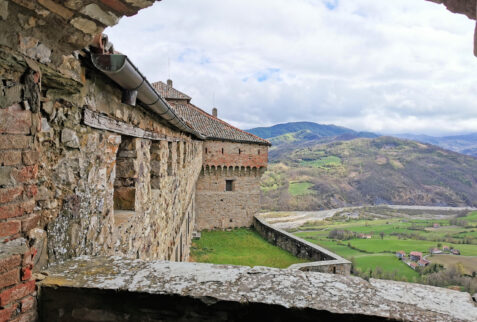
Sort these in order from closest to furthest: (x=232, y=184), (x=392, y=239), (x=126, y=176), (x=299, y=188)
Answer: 1. (x=126, y=176)
2. (x=232, y=184)
3. (x=392, y=239)
4. (x=299, y=188)

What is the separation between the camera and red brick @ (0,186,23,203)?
1.77 meters

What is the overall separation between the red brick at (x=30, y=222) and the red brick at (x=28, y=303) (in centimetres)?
42

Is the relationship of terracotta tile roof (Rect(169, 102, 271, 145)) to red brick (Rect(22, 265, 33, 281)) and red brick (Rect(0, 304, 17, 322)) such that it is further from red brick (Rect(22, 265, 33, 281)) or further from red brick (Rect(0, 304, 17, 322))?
red brick (Rect(0, 304, 17, 322))

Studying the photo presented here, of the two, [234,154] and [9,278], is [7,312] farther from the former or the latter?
[234,154]

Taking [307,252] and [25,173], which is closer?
[25,173]

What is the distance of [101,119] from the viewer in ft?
9.65

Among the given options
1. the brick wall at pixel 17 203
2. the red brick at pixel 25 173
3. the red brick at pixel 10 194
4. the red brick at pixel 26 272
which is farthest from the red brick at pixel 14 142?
the red brick at pixel 26 272

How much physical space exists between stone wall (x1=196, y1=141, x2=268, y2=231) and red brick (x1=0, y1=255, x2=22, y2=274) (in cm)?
1950

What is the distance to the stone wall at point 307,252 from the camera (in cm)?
1365

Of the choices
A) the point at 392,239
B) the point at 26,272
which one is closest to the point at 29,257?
the point at 26,272

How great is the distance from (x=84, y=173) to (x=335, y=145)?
131743 mm

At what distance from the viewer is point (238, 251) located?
17141 mm

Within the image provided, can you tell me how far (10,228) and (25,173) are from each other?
332 mm

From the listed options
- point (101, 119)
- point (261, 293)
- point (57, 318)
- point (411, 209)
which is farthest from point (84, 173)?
point (411, 209)
